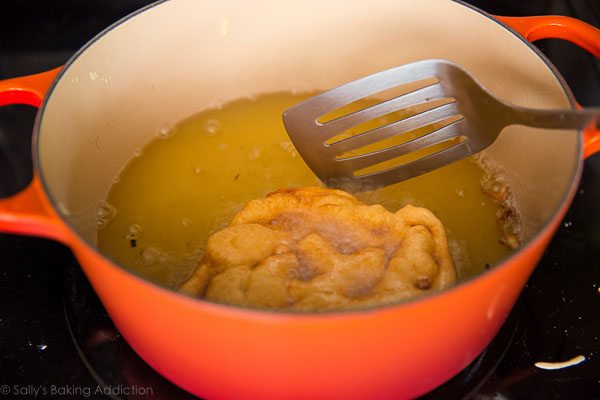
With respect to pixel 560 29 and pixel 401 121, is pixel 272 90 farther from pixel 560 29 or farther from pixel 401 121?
pixel 560 29

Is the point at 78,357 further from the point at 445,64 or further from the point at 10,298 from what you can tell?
the point at 445,64

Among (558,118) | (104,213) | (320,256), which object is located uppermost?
(558,118)

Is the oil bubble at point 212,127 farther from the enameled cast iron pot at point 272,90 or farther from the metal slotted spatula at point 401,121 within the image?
the metal slotted spatula at point 401,121

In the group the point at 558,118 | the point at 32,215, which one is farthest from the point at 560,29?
the point at 32,215

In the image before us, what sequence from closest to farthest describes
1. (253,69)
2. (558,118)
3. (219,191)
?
(558,118) → (219,191) → (253,69)

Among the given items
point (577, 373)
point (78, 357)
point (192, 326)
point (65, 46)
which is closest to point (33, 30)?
point (65, 46)

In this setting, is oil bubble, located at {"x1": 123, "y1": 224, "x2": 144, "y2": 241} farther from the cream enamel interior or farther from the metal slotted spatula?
the metal slotted spatula
